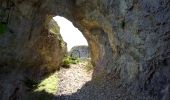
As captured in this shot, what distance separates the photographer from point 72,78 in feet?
92.8

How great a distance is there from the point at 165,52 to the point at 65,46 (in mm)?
16448

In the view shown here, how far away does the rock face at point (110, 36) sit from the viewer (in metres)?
18.1

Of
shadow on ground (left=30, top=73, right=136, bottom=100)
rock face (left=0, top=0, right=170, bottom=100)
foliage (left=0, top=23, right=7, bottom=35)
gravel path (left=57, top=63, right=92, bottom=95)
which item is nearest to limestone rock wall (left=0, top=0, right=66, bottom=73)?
rock face (left=0, top=0, right=170, bottom=100)

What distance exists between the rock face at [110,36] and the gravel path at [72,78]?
142 cm

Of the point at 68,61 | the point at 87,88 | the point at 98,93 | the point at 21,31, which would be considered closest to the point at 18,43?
the point at 21,31

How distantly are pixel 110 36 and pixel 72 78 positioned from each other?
6822 mm

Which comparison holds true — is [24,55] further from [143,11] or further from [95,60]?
[143,11]

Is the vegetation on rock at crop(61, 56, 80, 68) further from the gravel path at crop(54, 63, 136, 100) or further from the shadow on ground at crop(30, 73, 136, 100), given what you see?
the shadow on ground at crop(30, 73, 136, 100)

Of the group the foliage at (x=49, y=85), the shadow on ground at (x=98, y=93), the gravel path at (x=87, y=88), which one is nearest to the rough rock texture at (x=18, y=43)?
the foliage at (x=49, y=85)

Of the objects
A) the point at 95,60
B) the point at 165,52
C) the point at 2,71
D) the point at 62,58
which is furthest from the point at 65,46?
the point at 165,52

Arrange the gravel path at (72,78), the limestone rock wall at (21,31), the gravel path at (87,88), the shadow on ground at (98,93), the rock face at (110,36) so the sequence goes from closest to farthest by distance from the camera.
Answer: the rock face at (110,36)
the shadow on ground at (98,93)
the gravel path at (87,88)
the gravel path at (72,78)
the limestone rock wall at (21,31)

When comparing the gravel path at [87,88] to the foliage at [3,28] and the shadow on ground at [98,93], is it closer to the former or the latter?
the shadow on ground at [98,93]

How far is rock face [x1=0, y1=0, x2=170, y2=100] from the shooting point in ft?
59.5

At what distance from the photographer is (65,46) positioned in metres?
33.0
